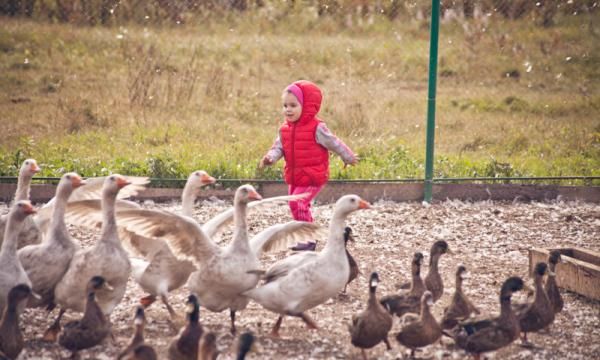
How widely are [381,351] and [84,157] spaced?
6132mm

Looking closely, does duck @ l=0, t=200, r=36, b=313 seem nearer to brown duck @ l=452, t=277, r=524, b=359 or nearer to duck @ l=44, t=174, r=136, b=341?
duck @ l=44, t=174, r=136, b=341

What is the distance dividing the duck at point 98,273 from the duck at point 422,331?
187 centimetres

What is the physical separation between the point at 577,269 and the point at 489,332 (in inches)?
69.7

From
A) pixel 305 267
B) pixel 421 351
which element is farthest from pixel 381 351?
pixel 305 267

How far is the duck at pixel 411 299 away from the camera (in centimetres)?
646

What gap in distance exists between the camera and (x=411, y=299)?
649cm

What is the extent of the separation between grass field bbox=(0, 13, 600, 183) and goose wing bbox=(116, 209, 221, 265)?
4353 millimetres

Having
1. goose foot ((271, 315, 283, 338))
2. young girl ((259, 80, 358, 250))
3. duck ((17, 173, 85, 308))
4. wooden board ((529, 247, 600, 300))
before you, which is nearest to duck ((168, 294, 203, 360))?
goose foot ((271, 315, 283, 338))

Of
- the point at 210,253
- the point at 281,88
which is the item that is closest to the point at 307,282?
the point at 210,253

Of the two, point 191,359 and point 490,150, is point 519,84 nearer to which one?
point 490,150

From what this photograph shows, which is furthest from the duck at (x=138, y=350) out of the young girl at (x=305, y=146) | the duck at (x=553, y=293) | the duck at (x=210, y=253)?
the young girl at (x=305, y=146)

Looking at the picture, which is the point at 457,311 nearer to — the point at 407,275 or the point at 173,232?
the point at 407,275

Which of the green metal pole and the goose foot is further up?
the green metal pole

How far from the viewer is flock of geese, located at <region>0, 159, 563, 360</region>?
5730 millimetres
